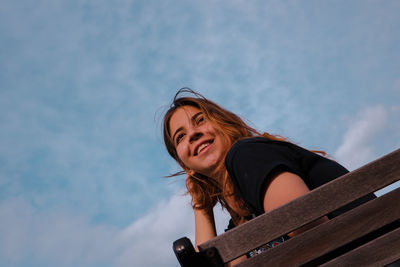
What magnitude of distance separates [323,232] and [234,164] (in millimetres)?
702

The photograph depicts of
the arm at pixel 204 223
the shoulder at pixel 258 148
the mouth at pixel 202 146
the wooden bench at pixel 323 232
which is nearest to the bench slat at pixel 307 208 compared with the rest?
the wooden bench at pixel 323 232

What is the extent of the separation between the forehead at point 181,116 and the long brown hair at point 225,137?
0.23ft

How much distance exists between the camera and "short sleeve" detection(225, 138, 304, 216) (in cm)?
166

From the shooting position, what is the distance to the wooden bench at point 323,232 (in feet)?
4.20

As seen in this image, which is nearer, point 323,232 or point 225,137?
point 323,232

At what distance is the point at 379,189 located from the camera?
4.44 feet

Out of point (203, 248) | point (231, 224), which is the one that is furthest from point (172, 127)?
point (203, 248)

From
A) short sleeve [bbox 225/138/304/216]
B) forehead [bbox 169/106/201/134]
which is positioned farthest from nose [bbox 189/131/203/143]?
Answer: short sleeve [bbox 225/138/304/216]

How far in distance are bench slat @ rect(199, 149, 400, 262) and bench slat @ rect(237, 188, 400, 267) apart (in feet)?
0.19

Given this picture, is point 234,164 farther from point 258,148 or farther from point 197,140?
point 197,140

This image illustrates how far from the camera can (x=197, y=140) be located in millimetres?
3076

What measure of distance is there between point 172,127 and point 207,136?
2.15 feet

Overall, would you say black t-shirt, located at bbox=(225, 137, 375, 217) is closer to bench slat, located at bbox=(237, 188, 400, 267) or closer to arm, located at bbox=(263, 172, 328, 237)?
arm, located at bbox=(263, 172, 328, 237)

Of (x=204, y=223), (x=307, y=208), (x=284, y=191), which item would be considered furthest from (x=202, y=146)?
(x=307, y=208)
